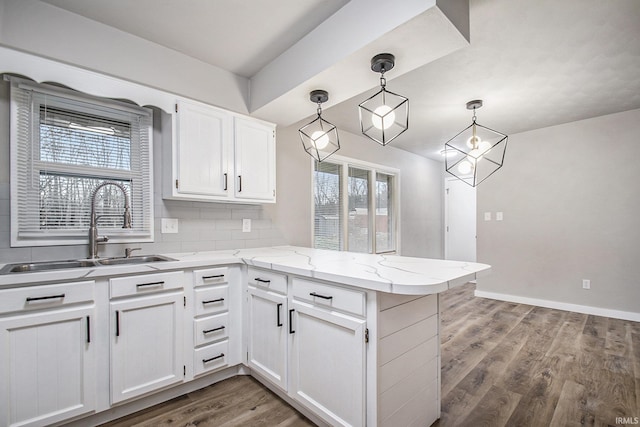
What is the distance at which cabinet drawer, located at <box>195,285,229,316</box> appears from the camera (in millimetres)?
1956

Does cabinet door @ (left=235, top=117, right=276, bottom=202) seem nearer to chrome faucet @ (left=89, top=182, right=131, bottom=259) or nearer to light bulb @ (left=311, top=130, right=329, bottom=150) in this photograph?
light bulb @ (left=311, top=130, right=329, bottom=150)

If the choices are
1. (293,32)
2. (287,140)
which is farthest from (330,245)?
(293,32)

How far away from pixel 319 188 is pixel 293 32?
192 centimetres

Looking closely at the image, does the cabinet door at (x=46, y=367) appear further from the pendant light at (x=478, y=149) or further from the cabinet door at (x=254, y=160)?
the pendant light at (x=478, y=149)

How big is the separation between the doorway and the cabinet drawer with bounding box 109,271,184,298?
536 cm

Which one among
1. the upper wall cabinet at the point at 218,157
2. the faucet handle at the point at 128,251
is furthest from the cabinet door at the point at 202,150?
the faucet handle at the point at 128,251

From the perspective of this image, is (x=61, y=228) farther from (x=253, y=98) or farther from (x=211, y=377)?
(x=253, y=98)

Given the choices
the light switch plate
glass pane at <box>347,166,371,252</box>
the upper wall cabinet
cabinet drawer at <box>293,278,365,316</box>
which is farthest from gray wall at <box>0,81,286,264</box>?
glass pane at <box>347,166,371,252</box>

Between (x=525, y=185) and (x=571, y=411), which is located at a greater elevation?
(x=525, y=185)

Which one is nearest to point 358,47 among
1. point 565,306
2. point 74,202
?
point 74,202

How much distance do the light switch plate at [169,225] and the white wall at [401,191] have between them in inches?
34.8

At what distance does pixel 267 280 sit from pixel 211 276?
42 cm

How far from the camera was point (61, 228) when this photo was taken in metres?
1.90

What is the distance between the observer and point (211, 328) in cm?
201
